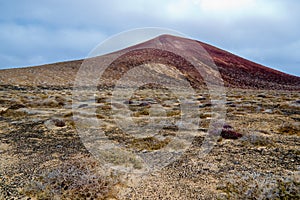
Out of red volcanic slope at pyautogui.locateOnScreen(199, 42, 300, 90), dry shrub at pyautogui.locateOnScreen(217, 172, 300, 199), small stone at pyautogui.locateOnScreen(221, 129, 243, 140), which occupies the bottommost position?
dry shrub at pyautogui.locateOnScreen(217, 172, 300, 199)

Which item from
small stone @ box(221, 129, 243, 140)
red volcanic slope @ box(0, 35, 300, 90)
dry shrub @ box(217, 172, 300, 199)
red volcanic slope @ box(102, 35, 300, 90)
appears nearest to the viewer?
dry shrub @ box(217, 172, 300, 199)

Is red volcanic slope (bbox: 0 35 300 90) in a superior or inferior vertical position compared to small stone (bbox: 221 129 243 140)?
superior

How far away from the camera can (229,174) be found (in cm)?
705

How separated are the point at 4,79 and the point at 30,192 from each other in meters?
30.5

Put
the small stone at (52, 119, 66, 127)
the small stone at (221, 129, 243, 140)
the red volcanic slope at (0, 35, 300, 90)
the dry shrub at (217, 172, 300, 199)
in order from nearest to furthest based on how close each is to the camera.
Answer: the dry shrub at (217, 172, 300, 199) < the small stone at (221, 129, 243, 140) < the small stone at (52, 119, 66, 127) < the red volcanic slope at (0, 35, 300, 90)

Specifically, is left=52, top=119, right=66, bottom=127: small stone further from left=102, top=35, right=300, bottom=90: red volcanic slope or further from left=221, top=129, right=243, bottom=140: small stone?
left=102, top=35, right=300, bottom=90: red volcanic slope

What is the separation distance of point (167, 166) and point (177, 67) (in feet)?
122

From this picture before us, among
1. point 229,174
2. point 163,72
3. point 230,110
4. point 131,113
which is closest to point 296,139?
point 229,174

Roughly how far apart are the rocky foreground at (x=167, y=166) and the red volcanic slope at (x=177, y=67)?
77.6 ft

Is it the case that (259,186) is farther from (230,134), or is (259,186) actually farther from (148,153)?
(230,134)

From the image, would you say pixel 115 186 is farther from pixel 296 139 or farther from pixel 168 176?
pixel 296 139

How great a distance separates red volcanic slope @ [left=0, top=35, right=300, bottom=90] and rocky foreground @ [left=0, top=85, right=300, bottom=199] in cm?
2365

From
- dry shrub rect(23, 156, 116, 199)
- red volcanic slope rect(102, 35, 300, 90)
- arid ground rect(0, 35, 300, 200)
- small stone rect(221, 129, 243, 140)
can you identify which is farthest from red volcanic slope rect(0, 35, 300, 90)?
dry shrub rect(23, 156, 116, 199)

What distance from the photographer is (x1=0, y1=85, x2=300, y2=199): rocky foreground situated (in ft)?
20.3
